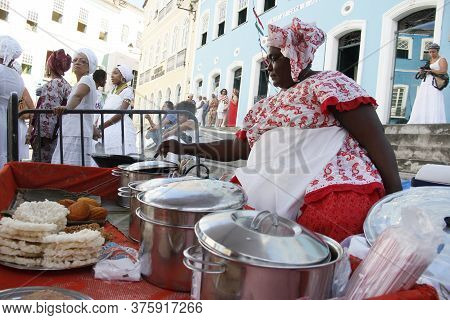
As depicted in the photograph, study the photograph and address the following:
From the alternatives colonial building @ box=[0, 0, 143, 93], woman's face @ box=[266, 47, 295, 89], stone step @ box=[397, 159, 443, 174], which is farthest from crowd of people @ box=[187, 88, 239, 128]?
woman's face @ box=[266, 47, 295, 89]

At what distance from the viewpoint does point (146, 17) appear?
27.8m

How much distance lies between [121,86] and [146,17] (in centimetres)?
2585

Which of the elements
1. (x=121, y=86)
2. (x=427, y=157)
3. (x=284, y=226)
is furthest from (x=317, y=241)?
(x=427, y=157)

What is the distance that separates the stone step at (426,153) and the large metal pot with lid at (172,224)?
454 centimetres

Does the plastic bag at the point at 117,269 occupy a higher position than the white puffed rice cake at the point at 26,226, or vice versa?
the white puffed rice cake at the point at 26,226

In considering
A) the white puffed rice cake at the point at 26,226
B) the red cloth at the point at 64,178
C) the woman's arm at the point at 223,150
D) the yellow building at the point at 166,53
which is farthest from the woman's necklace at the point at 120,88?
the yellow building at the point at 166,53

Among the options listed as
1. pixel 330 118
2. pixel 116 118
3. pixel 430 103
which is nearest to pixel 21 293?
pixel 330 118

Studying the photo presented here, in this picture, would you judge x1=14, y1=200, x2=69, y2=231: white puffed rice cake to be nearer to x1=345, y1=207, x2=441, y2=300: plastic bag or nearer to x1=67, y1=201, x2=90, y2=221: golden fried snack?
x1=67, y1=201, x2=90, y2=221: golden fried snack

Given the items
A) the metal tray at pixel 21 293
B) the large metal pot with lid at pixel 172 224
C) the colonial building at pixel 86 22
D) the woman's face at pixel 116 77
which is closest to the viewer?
the metal tray at pixel 21 293

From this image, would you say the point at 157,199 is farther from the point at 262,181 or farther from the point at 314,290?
the point at 262,181

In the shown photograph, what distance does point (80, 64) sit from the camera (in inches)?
142

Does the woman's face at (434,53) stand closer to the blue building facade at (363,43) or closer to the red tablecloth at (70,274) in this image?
the blue building facade at (363,43)

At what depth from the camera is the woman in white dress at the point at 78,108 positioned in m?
3.38
